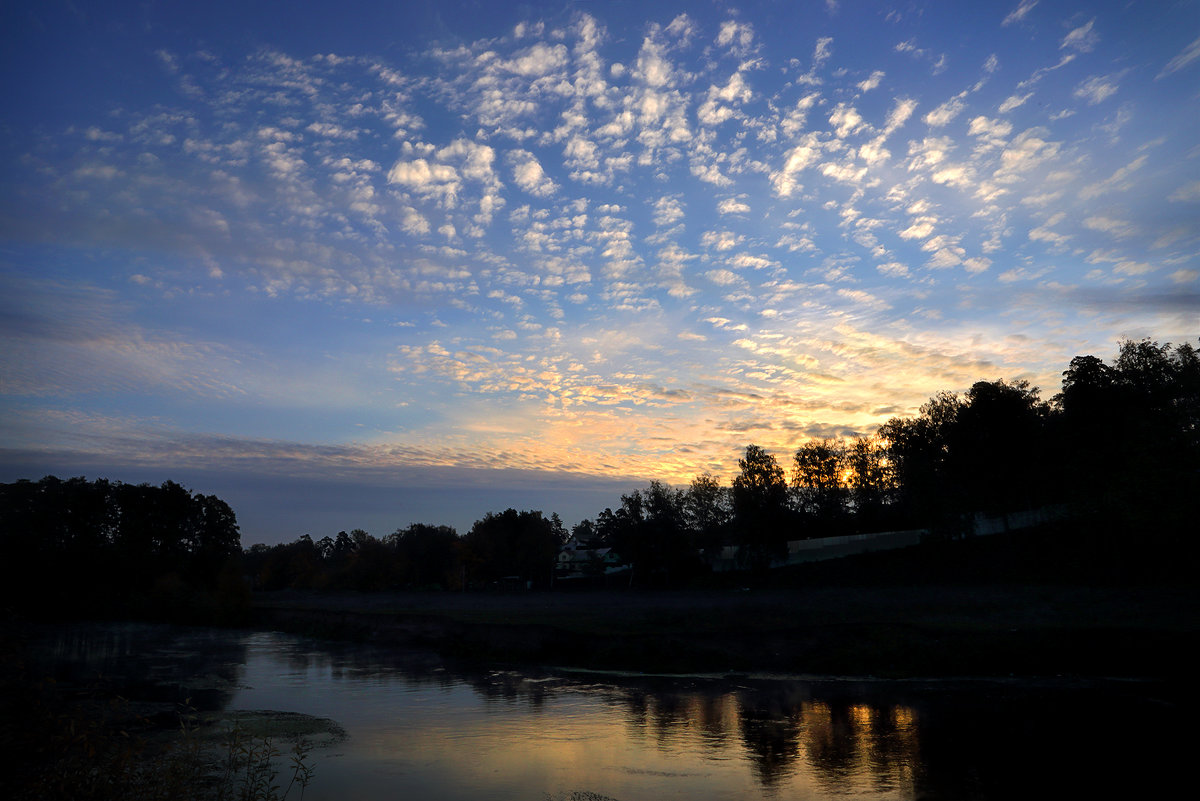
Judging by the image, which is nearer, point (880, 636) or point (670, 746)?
point (670, 746)

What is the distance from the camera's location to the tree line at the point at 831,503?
153ft

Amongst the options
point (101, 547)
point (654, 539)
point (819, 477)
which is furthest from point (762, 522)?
point (101, 547)

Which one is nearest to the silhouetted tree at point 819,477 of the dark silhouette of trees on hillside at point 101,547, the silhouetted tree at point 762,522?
the silhouetted tree at point 762,522

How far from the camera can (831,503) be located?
365 ft

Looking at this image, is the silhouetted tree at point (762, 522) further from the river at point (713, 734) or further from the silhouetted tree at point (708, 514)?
the river at point (713, 734)

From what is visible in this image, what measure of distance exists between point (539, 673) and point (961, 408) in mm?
Result: 58185

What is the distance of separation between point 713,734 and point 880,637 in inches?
542

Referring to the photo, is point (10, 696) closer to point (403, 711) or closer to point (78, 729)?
point (78, 729)

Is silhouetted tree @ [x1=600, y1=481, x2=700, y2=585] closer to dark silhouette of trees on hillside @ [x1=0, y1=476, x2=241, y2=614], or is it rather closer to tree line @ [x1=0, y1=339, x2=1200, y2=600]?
tree line @ [x1=0, y1=339, x2=1200, y2=600]

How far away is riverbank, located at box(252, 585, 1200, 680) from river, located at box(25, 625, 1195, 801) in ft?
6.24

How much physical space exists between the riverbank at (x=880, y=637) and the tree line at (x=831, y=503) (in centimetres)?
1036

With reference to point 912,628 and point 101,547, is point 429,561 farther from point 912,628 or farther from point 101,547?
point 912,628

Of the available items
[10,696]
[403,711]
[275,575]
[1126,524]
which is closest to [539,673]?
[403,711]

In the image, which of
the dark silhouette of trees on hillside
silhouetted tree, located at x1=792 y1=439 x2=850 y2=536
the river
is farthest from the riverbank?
silhouetted tree, located at x1=792 y1=439 x2=850 y2=536
